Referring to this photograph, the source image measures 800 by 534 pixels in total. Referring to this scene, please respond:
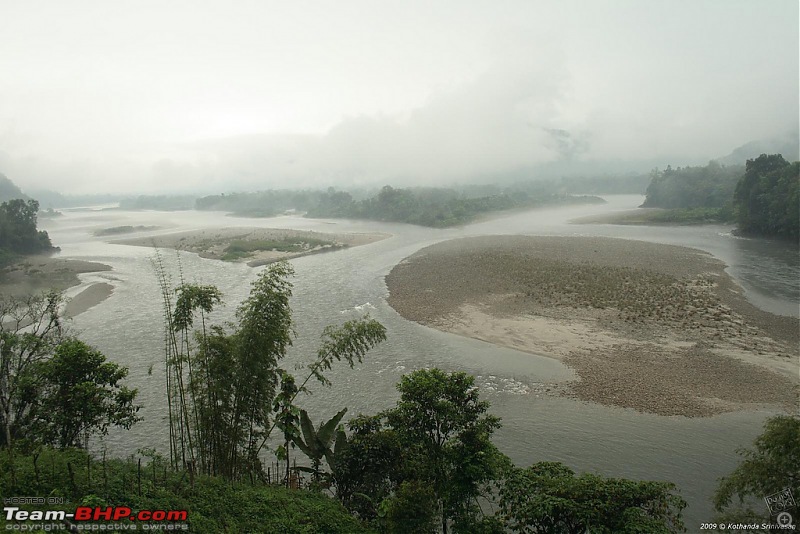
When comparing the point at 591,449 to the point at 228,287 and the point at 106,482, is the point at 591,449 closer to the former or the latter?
the point at 106,482

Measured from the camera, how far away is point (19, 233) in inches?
2180

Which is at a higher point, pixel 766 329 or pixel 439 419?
pixel 439 419

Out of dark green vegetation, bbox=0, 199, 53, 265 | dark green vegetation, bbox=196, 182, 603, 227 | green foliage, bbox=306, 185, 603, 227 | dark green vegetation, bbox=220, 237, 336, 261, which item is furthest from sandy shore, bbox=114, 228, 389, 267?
dark green vegetation, bbox=196, 182, 603, 227

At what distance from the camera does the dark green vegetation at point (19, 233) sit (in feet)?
173

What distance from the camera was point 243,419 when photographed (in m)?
11.2

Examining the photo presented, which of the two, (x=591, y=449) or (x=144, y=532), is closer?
(x=144, y=532)

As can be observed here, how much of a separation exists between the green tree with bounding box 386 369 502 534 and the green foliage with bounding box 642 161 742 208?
98555 millimetres

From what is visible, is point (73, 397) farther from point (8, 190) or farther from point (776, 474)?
point (8, 190)

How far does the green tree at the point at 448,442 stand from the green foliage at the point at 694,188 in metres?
98.6

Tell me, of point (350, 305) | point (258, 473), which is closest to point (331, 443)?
point (258, 473)

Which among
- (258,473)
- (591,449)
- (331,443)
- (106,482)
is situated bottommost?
(591,449)

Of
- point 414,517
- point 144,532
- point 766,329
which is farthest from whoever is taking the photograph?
point 766,329

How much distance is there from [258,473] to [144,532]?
4381mm

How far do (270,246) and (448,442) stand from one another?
57246mm
